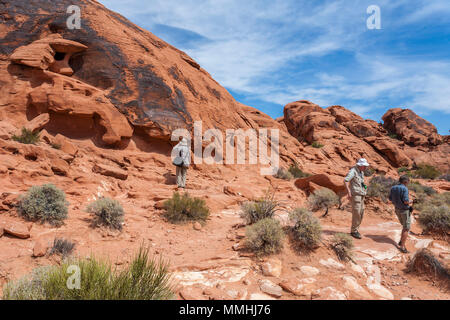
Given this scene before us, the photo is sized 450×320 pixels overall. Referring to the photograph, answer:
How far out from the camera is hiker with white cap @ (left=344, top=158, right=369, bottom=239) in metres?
5.56

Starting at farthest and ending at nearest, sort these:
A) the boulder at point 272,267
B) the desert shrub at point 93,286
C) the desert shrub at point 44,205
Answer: the desert shrub at point 44,205 → the boulder at point 272,267 → the desert shrub at point 93,286

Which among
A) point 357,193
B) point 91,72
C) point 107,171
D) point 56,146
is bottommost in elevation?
point 357,193

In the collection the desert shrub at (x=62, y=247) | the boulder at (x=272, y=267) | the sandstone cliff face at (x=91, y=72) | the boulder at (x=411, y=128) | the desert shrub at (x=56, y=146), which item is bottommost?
the boulder at (x=272, y=267)

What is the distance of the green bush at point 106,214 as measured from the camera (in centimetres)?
521

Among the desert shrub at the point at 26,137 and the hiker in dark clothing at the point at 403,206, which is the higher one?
the desert shrub at the point at 26,137

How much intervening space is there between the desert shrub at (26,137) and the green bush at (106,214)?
424 cm

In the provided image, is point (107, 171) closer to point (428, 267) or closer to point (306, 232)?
point (306, 232)

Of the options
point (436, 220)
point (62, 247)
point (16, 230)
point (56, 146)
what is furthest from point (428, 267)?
point (56, 146)

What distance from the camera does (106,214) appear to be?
5266mm

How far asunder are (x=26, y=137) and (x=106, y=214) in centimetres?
494

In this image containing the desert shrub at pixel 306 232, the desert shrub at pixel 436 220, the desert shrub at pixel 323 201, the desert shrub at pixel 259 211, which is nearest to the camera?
the desert shrub at pixel 306 232

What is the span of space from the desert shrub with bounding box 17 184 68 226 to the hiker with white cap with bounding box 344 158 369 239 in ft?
20.5

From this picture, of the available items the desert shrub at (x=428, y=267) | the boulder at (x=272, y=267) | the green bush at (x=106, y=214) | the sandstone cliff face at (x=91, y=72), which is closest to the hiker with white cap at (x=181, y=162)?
the sandstone cliff face at (x=91, y=72)

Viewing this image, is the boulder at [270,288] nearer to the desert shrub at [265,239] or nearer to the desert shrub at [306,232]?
the desert shrub at [265,239]
